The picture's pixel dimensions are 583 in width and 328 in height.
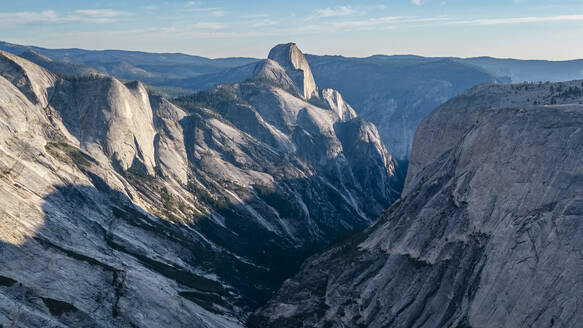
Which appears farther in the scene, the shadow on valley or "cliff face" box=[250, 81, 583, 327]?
the shadow on valley

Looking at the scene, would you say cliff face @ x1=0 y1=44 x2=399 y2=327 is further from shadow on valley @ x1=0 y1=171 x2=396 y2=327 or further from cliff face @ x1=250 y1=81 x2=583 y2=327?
cliff face @ x1=250 y1=81 x2=583 y2=327

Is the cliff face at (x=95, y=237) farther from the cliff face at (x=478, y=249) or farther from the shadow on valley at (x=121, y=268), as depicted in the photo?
the cliff face at (x=478, y=249)

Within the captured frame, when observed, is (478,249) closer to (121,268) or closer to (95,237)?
(121,268)

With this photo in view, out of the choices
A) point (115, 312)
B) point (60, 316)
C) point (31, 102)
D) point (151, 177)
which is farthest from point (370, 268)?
point (31, 102)

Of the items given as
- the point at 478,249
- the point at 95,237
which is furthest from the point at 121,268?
the point at 478,249

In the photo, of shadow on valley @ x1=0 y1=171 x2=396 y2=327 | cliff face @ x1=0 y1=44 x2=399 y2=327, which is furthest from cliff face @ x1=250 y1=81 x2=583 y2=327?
cliff face @ x1=0 y1=44 x2=399 y2=327

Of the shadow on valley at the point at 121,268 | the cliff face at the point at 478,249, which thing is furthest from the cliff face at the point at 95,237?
the cliff face at the point at 478,249

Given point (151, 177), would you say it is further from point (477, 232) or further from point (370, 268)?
point (477, 232)

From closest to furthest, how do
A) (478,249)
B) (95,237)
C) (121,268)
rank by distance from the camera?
(478,249) → (121,268) → (95,237)
